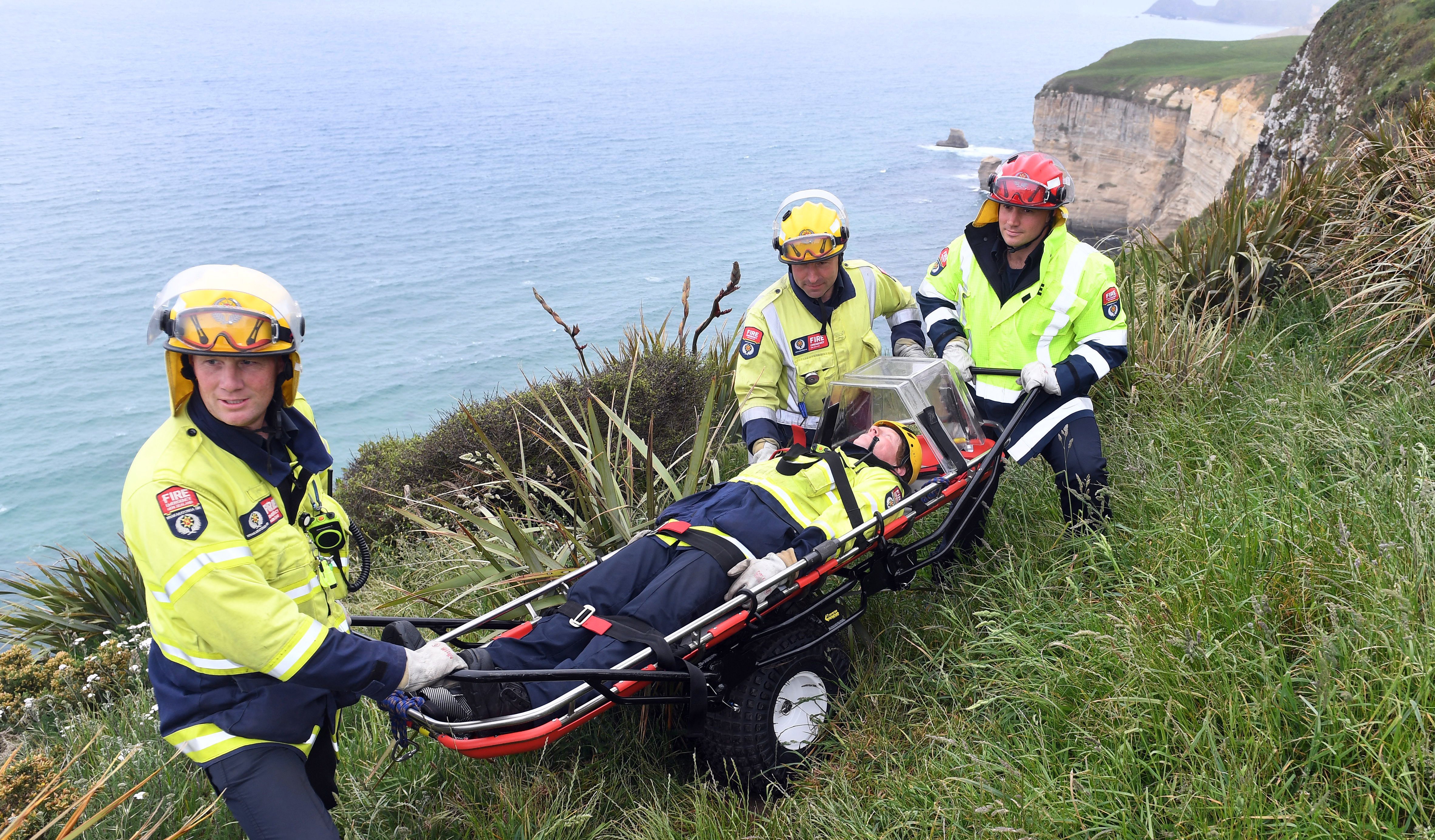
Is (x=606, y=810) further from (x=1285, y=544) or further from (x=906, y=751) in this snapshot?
(x=1285, y=544)

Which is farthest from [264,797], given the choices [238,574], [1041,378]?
[1041,378]

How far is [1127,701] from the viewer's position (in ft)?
9.98

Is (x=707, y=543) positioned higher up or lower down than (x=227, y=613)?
lower down

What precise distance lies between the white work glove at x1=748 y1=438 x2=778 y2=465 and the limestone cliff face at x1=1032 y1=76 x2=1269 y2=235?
54.1 metres

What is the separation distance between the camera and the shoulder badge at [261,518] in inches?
114

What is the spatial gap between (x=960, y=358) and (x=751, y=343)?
1.18 meters

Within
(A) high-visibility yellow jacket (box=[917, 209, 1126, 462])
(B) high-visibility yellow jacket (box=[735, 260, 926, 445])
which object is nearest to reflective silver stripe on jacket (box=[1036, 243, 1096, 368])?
(A) high-visibility yellow jacket (box=[917, 209, 1126, 462])

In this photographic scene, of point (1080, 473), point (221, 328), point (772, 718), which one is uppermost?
point (221, 328)

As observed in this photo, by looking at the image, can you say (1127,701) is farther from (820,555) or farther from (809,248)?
(809,248)

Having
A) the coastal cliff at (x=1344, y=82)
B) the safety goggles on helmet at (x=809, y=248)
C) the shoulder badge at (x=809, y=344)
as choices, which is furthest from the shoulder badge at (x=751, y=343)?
the coastal cliff at (x=1344, y=82)

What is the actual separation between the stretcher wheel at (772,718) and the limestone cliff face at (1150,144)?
181ft

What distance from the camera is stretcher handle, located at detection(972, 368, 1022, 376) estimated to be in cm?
485

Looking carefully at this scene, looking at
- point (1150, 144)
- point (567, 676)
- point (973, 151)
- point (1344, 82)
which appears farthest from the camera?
point (973, 151)

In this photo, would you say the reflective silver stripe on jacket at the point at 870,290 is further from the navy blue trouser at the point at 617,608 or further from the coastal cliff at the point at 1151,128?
the coastal cliff at the point at 1151,128
